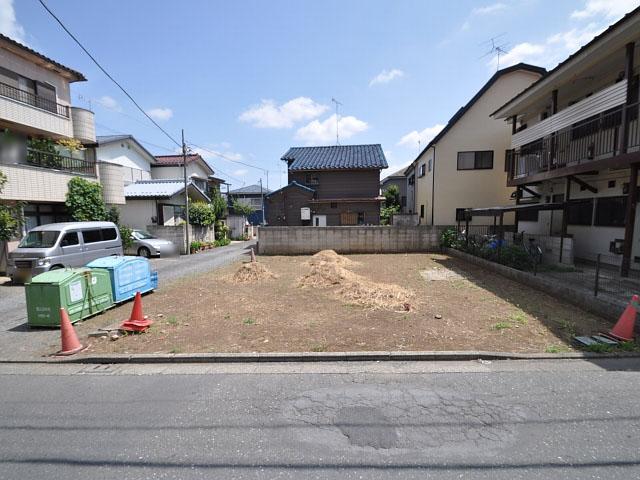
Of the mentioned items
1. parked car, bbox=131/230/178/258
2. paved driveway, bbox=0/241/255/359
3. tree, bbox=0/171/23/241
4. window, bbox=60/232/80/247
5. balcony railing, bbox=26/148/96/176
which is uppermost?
balcony railing, bbox=26/148/96/176

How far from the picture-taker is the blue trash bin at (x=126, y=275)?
659 cm

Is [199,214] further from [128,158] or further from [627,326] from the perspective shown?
[627,326]

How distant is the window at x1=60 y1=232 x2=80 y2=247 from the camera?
8896 millimetres

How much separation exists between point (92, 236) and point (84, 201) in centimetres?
377

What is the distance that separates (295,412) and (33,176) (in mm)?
13832

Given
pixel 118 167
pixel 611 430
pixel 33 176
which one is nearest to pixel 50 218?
pixel 33 176

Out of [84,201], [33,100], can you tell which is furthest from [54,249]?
[33,100]

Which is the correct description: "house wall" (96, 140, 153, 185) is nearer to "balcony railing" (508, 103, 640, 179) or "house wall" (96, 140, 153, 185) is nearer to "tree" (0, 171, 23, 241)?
"tree" (0, 171, 23, 241)

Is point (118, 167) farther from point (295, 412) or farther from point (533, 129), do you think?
point (533, 129)

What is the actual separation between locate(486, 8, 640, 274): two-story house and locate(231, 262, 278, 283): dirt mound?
29.6 ft

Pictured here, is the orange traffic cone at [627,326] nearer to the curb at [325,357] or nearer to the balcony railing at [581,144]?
the curb at [325,357]

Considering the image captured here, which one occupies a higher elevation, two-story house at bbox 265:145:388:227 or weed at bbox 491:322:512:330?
two-story house at bbox 265:145:388:227

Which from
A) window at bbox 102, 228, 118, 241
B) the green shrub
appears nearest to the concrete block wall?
the green shrub

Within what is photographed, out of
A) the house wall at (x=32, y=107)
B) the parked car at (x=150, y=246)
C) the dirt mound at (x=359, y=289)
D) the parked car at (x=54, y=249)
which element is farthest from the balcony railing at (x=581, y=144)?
the house wall at (x=32, y=107)
